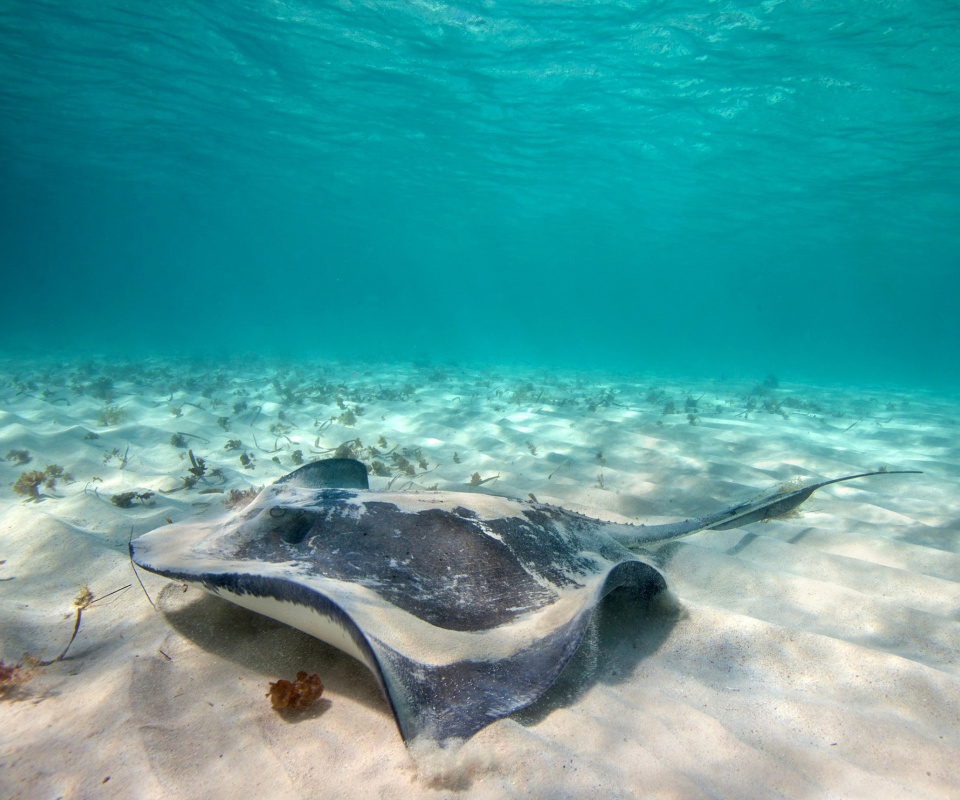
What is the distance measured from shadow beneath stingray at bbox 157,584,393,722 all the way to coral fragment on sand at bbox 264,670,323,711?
0.04m

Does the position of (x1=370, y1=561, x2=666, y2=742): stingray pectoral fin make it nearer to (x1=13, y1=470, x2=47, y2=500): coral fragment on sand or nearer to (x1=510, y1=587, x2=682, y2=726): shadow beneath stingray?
(x1=510, y1=587, x2=682, y2=726): shadow beneath stingray

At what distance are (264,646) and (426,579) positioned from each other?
83cm

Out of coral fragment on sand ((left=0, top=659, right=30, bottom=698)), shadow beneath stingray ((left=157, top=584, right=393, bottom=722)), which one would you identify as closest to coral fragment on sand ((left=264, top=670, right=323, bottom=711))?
shadow beneath stingray ((left=157, top=584, right=393, bottom=722))

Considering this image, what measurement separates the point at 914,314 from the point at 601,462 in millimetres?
131088

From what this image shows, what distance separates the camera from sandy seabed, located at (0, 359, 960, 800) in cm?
164

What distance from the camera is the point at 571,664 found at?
218cm

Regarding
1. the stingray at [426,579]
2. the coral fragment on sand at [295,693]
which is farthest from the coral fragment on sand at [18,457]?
the coral fragment on sand at [295,693]

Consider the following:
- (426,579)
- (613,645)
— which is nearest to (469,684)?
(426,579)

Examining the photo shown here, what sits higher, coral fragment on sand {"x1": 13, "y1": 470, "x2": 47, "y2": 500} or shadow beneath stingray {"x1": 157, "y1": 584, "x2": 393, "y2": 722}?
shadow beneath stingray {"x1": 157, "y1": 584, "x2": 393, "y2": 722}

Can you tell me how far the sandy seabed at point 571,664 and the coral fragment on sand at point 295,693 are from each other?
0.22 ft

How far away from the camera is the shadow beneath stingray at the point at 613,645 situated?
199 centimetres

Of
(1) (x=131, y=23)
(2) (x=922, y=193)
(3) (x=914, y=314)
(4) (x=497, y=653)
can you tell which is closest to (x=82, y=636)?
(4) (x=497, y=653)

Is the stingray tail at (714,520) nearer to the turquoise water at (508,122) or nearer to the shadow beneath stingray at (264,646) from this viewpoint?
the shadow beneath stingray at (264,646)

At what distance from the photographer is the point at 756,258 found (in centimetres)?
5378
